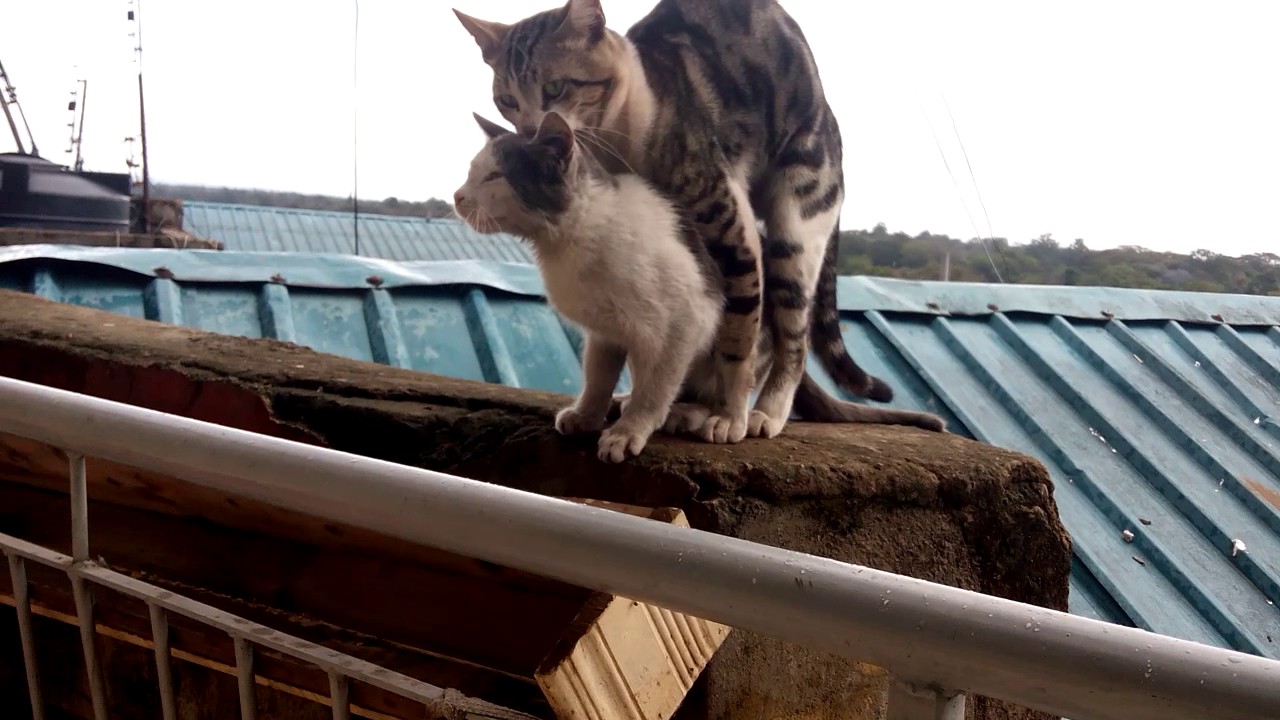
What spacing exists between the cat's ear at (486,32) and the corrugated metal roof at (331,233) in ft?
7.85

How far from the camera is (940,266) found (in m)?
2.85

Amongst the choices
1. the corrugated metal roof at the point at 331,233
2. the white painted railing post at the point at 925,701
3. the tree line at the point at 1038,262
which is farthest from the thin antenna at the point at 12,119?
the white painted railing post at the point at 925,701

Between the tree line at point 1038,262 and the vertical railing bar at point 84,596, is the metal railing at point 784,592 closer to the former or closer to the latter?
the vertical railing bar at point 84,596

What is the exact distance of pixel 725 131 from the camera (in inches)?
56.4

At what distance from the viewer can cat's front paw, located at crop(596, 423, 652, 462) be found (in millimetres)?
1236

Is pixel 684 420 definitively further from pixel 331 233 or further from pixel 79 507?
pixel 331 233

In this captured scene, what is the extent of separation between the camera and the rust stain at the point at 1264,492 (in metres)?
2.38

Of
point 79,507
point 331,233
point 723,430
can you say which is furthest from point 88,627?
point 331,233

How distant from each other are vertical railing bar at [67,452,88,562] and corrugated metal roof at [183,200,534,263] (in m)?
2.91

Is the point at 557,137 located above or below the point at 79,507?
above

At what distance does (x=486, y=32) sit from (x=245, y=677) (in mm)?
1005

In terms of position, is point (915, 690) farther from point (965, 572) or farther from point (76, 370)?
point (76, 370)

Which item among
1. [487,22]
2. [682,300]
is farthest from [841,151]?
[487,22]

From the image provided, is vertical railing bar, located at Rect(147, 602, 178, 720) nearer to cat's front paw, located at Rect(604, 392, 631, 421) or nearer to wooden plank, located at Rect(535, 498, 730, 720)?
wooden plank, located at Rect(535, 498, 730, 720)
